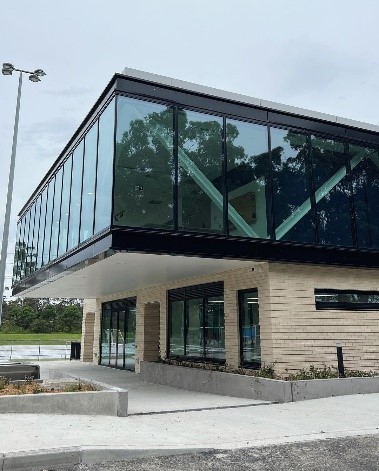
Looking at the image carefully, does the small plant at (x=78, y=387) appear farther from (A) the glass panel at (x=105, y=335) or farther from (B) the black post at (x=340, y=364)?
(A) the glass panel at (x=105, y=335)

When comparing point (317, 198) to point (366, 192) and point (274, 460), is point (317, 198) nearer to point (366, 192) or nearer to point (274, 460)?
point (366, 192)

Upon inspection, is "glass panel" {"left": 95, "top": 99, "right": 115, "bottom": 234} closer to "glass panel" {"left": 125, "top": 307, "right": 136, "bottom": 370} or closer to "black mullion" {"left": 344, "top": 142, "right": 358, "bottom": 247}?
"black mullion" {"left": 344, "top": 142, "right": 358, "bottom": 247}

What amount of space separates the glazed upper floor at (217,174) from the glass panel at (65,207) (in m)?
0.15

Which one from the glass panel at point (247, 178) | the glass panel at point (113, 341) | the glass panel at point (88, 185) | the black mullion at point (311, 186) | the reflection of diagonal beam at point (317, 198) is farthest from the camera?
the glass panel at point (113, 341)

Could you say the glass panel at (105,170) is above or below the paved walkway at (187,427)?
above

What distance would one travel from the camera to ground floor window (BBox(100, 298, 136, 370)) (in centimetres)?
2231

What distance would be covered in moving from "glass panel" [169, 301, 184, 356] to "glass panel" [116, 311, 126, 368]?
6024mm

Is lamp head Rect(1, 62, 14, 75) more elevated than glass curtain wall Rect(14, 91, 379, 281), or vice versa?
lamp head Rect(1, 62, 14, 75)

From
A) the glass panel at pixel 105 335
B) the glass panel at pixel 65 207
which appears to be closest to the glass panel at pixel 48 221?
the glass panel at pixel 65 207

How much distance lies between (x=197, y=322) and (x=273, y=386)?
5245mm

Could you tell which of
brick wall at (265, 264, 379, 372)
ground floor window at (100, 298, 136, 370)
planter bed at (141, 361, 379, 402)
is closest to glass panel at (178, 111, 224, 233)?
brick wall at (265, 264, 379, 372)

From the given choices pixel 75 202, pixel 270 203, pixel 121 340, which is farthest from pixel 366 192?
pixel 121 340

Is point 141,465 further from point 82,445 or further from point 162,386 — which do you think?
point 162,386

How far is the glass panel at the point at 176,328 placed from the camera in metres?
17.3
